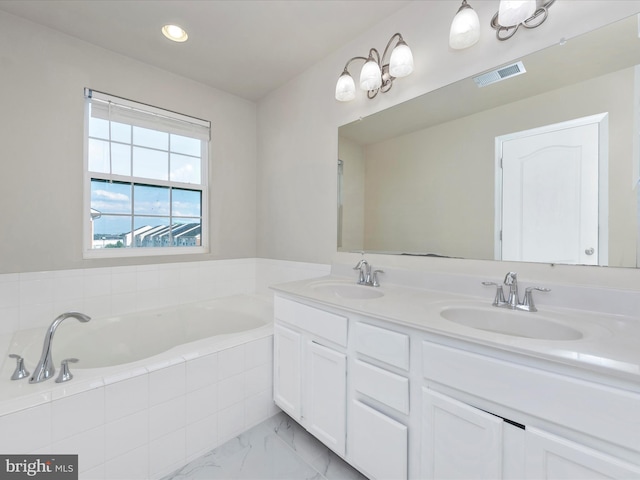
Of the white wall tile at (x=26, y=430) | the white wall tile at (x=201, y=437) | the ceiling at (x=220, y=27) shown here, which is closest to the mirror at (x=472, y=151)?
the ceiling at (x=220, y=27)

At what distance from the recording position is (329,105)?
216cm

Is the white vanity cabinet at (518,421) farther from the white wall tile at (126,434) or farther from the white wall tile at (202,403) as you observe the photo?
the white wall tile at (126,434)

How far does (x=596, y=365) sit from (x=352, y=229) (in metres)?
1.46

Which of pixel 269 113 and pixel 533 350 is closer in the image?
pixel 533 350

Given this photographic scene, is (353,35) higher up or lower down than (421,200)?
higher up

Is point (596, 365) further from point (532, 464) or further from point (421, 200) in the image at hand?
point (421, 200)

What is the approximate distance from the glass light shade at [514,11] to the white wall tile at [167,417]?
2.34m

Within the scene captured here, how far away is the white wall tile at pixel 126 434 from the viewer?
48.6 inches

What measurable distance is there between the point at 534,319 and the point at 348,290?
945 millimetres

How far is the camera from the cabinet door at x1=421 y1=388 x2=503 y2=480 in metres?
0.86

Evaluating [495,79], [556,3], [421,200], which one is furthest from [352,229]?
[556,3]

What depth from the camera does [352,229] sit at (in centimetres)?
203

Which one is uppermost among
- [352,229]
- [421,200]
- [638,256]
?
[421,200]

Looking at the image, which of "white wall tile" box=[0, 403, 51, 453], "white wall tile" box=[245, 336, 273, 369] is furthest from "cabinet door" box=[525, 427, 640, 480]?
"white wall tile" box=[0, 403, 51, 453]
